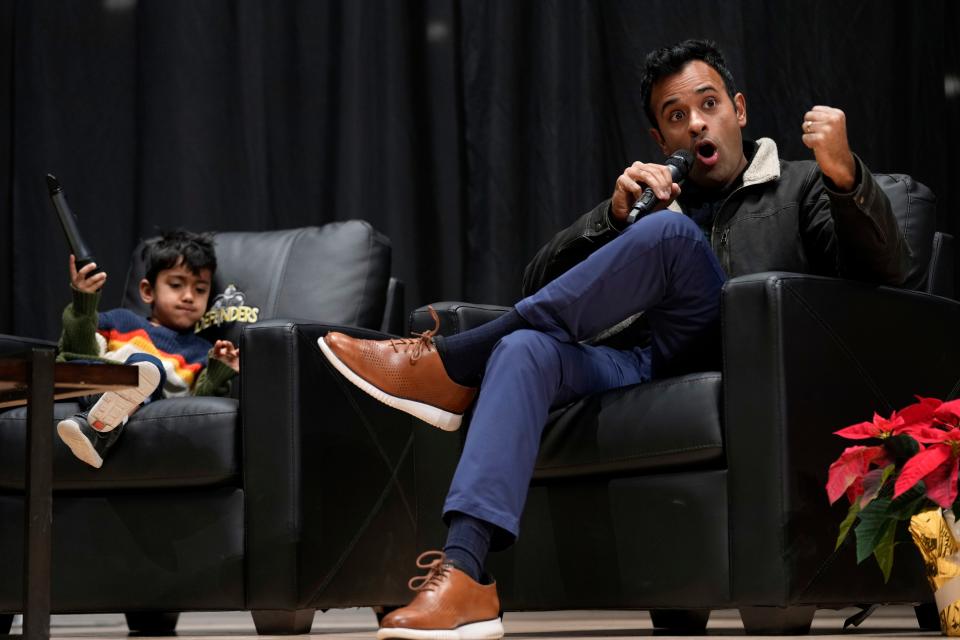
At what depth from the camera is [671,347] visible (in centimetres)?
206

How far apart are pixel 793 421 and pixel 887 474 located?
0.51 ft

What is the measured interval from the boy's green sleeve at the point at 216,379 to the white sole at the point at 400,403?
0.73 m

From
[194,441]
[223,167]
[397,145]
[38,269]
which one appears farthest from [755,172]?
[38,269]

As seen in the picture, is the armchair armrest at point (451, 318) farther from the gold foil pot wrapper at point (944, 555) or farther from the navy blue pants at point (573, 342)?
the gold foil pot wrapper at point (944, 555)

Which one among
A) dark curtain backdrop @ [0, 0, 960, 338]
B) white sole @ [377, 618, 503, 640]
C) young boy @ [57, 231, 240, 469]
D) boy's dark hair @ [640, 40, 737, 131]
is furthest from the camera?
dark curtain backdrop @ [0, 0, 960, 338]

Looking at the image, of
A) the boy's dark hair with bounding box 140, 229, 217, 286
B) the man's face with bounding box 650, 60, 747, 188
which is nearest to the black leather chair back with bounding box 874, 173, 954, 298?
the man's face with bounding box 650, 60, 747, 188

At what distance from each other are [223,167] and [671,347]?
1.93m

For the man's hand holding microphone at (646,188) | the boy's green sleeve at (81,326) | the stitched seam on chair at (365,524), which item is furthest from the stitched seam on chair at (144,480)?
the man's hand holding microphone at (646,188)

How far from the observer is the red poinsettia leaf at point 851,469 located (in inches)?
70.8

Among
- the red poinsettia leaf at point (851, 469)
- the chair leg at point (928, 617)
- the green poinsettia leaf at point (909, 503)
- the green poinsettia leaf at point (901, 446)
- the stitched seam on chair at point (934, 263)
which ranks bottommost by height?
the chair leg at point (928, 617)

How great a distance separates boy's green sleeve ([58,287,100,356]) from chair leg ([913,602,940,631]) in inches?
67.4

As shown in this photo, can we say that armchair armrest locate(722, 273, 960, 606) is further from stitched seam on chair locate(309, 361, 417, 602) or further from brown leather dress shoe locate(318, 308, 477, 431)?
stitched seam on chair locate(309, 361, 417, 602)

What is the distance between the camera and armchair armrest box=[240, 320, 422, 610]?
2223mm

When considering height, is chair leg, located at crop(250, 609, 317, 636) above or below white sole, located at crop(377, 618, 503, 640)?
below
